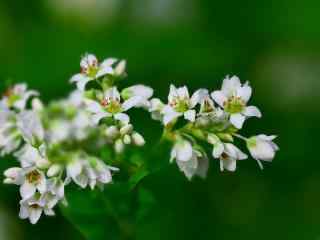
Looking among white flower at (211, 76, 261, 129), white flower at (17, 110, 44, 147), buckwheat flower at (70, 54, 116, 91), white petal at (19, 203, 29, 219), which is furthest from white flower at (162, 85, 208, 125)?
white petal at (19, 203, 29, 219)

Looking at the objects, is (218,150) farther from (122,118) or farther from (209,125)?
(122,118)

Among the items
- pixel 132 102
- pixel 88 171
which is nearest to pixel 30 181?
pixel 88 171

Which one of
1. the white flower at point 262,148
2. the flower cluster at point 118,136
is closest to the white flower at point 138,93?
the flower cluster at point 118,136

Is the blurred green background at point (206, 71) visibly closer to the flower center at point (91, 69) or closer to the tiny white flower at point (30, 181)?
the flower center at point (91, 69)

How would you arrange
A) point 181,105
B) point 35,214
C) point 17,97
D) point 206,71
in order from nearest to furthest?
point 181,105, point 35,214, point 17,97, point 206,71

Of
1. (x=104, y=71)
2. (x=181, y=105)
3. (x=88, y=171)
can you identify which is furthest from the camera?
(x=104, y=71)
